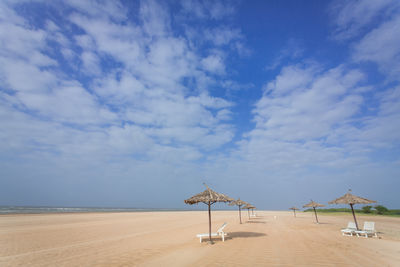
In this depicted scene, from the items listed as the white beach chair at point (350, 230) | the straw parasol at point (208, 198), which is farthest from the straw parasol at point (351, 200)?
the straw parasol at point (208, 198)

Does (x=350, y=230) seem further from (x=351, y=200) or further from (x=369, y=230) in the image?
(x=351, y=200)

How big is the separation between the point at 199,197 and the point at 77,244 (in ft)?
20.9

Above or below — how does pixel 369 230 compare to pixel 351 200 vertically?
below

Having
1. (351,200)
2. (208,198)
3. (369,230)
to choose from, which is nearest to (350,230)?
(369,230)

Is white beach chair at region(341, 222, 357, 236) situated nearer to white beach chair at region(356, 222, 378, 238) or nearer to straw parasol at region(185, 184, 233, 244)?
white beach chair at region(356, 222, 378, 238)

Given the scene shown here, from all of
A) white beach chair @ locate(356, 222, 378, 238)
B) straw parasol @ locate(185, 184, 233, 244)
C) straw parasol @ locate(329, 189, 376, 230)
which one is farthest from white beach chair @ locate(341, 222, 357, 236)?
straw parasol @ locate(185, 184, 233, 244)

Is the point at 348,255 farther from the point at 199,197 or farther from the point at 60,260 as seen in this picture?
the point at 60,260

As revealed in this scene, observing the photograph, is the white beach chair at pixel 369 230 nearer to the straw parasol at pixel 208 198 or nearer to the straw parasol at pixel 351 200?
the straw parasol at pixel 351 200

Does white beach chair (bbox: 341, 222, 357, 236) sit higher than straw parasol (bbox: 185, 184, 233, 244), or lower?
lower

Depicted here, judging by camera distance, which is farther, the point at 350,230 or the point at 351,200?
the point at 351,200

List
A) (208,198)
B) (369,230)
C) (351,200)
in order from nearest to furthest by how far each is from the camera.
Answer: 1. (208,198)
2. (369,230)
3. (351,200)

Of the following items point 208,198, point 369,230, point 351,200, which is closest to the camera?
point 208,198

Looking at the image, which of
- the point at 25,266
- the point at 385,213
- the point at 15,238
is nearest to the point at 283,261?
the point at 25,266

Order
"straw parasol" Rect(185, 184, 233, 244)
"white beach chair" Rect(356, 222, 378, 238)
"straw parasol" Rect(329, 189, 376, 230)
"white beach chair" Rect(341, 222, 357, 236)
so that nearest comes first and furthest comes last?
"straw parasol" Rect(185, 184, 233, 244)
"white beach chair" Rect(356, 222, 378, 238)
"white beach chair" Rect(341, 222, 357, 236)
"straw parasol" Rect(329, 189, 376, 230)
